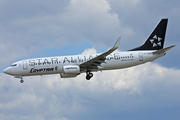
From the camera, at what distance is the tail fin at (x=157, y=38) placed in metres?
51.2

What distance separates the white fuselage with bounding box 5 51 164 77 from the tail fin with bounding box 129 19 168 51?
2.97 meters

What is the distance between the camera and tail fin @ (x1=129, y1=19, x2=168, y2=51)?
51244mm

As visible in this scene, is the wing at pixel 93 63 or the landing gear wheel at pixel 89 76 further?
the landing gear wheel at pixel 89 76

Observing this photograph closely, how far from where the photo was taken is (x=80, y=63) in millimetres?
46344

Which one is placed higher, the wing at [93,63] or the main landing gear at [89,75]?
the wing at [93,63]

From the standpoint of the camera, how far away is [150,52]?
48.5m

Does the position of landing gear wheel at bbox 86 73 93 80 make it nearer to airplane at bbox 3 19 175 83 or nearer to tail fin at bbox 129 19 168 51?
airplane at bbox 3 19 175 83

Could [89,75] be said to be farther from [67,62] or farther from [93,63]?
[67,62]

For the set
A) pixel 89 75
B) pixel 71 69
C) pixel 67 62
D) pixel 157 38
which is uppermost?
pixel 157 38

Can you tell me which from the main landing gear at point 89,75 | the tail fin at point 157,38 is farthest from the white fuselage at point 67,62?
the tail fin at point 157,38

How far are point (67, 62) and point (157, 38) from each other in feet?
60.5

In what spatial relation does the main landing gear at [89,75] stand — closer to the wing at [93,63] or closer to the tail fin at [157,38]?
the wing at [93,63]

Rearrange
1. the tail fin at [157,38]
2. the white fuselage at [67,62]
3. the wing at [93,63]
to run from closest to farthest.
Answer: the wing at [93,63], the white fuselage at [67,62], the tail fin at [157,38]

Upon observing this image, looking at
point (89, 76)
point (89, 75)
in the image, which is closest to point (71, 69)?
point (89, 75)
